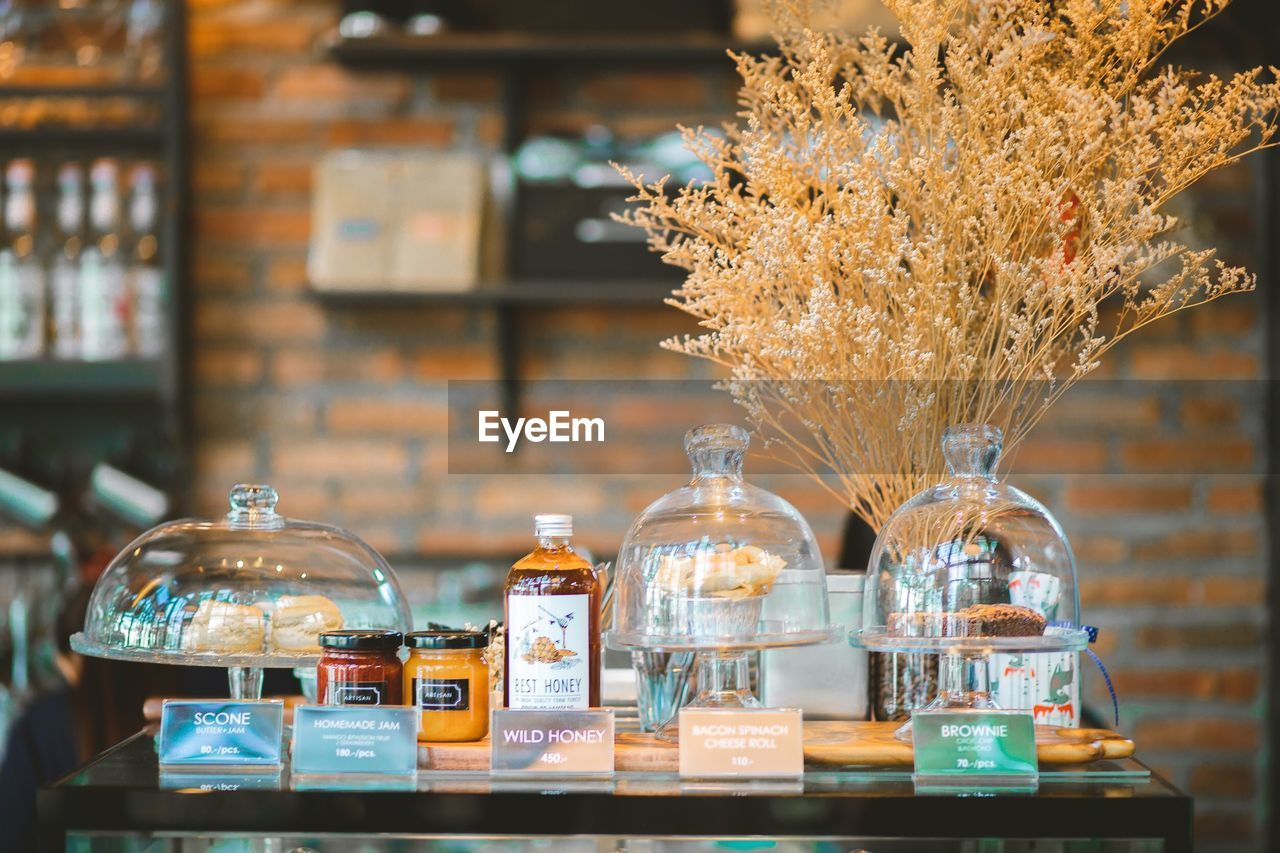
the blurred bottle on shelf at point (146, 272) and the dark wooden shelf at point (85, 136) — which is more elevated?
the dark wooden shelf at point (85, 136)

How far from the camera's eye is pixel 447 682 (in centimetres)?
107

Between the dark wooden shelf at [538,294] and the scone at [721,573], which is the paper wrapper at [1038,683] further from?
the dark wooden shelf at [538,294]

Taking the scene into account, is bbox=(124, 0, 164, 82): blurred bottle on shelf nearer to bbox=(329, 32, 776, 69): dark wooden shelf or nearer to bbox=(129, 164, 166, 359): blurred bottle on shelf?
bbox=(129, 164, 166, 359): blurred bottle on shelf

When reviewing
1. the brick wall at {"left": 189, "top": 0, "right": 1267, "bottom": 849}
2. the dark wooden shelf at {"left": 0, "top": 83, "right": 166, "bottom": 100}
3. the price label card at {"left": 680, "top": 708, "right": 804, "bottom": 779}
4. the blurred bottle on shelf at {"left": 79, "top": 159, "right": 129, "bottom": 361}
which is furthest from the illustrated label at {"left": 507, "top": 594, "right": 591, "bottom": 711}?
the dark wooden shelf at {"left": 0, "top": 83, "right": 166, "bottom": 100}

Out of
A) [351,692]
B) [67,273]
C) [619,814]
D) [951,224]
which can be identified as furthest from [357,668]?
[67,273]

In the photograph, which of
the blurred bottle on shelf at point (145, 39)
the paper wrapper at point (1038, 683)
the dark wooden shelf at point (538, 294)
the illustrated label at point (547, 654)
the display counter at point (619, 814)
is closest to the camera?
the display counter at point (619, 814)

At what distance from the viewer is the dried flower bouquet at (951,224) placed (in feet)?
3.81

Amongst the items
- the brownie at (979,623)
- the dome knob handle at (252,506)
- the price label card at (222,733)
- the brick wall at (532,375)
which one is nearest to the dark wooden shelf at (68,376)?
the brick wall at (532,375)

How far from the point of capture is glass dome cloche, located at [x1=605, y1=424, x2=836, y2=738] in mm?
1062

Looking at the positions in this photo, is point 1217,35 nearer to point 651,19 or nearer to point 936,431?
point 651,19

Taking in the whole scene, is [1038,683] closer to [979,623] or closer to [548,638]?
[979,623]

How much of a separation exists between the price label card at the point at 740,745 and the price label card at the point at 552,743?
0.20 ft

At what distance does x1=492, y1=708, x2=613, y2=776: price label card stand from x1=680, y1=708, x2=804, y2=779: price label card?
0.20 ft

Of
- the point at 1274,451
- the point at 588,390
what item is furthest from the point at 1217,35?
the point at 588,390
